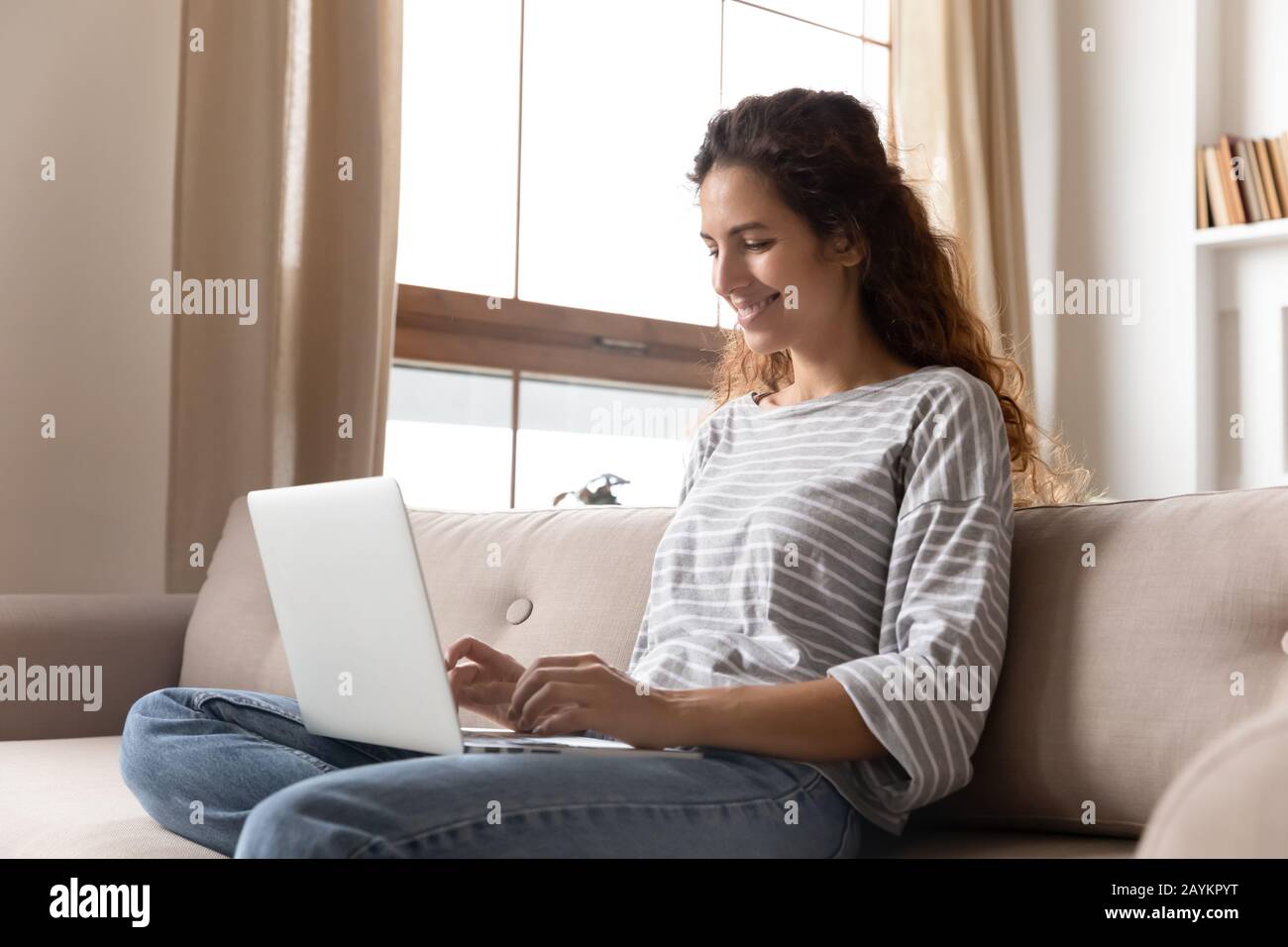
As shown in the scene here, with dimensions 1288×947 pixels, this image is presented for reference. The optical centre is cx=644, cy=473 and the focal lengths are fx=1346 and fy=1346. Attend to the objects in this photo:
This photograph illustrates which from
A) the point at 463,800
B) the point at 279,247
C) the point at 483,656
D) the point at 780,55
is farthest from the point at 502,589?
the point at 780,55

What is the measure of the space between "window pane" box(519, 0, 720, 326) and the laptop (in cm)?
202

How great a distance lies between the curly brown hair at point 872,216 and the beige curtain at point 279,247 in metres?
1.22

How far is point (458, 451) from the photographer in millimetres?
2990

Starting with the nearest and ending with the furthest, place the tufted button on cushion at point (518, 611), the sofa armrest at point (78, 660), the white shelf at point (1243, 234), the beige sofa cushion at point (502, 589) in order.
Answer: the beige sofa cushion at point (502, 589) → the tufted button on cushion at point (518, 611) → the sofa armrest at point (78, 660) → the white shelf at point (1243, 234)

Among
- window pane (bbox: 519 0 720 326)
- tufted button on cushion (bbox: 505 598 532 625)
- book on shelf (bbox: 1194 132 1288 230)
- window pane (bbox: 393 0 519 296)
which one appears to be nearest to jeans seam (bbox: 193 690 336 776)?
tufted button on cushion (bbox: 505 598 532 625)

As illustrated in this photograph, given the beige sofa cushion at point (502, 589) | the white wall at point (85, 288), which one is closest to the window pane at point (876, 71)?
the white wall at point (85, 288)

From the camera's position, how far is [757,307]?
1338mm

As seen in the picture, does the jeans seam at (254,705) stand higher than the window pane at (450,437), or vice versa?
the window pane at (450,437)

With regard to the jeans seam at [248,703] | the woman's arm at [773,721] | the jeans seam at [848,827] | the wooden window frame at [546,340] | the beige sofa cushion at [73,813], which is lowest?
the beige sofa cushion at [73,813]

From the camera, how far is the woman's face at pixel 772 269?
4.34 ft

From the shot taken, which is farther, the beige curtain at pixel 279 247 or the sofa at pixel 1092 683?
the beige curtain at pixel 279 247

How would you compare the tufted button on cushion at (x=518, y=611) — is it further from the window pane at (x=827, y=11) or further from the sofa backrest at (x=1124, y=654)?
the window pane at (x=827, y=11)

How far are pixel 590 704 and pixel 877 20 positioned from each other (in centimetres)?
339
